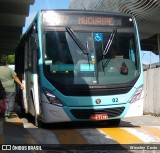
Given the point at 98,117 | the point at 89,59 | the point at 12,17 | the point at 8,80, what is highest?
the point at 12,17

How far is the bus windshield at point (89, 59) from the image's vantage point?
34.0 feet

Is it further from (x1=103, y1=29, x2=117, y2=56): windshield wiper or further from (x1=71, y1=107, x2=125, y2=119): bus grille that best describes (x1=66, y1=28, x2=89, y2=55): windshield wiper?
(x1=71, y1=107, x2=125, y2=119): bus grille

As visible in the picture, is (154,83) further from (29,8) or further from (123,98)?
(29,8)

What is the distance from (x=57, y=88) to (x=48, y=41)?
1166mm

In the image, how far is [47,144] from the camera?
27.4 ft

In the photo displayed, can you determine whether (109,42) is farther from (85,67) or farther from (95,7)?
(95,7)

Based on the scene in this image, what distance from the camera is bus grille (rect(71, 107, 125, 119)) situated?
10353 millimetres

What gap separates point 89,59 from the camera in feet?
34.7

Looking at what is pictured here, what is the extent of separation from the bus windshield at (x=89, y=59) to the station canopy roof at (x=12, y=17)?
40.0 feet

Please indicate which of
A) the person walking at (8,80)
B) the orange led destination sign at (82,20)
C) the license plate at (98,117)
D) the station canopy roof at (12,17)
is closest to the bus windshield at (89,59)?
the orange led destination sign at (82,20)

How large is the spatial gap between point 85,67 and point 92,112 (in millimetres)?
1073

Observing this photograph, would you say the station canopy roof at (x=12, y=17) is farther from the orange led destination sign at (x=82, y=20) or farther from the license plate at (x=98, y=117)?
the license plate at (x=98, y=117)

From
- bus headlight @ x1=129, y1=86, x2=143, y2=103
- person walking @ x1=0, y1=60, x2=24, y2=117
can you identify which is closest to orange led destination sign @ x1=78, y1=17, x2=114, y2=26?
bus headlight @ x1=129, y1=86, x2=143, y2=103

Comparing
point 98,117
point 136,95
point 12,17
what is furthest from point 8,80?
point 12,17
